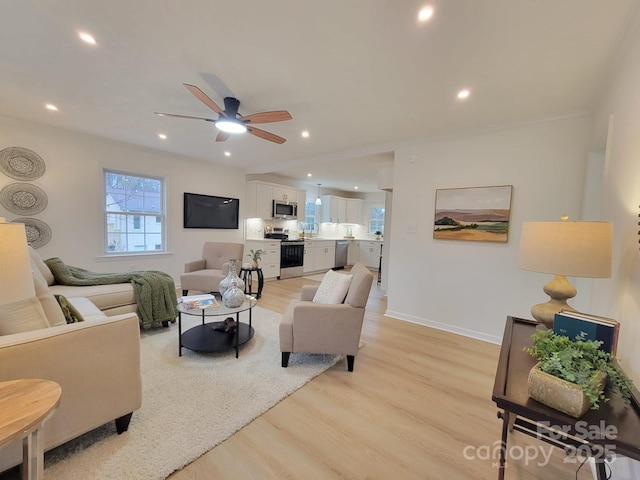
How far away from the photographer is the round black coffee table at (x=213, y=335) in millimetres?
2432

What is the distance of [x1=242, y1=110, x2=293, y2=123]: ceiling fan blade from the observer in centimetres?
237

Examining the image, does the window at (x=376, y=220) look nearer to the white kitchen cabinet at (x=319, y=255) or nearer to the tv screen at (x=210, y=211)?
the white kitchen cabinet at (x=319, y=255)

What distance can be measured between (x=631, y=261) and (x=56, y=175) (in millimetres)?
5854

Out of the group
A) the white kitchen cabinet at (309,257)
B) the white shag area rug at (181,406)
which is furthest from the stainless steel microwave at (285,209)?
the white shag area rug at (181,406)

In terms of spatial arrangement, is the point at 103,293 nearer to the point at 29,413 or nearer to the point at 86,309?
the point at 86,309

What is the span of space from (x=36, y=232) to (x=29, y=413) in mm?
3998

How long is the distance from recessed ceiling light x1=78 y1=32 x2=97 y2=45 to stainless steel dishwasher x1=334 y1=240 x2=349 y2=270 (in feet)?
21.0

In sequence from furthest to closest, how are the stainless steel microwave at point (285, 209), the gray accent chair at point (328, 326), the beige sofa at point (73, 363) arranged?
the stainless steel microwave at point (285, 209)
the gray accent chair at point (328, 326)
the beige sofa at point (73, 363)

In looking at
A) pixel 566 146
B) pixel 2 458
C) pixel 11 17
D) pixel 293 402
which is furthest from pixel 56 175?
pixel 566 146

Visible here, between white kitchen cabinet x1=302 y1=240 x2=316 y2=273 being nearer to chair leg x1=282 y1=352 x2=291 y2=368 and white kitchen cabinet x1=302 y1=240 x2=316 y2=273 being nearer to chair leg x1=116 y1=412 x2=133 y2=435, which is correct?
chair leg x1=282 y1=352 x2=291 y2=368

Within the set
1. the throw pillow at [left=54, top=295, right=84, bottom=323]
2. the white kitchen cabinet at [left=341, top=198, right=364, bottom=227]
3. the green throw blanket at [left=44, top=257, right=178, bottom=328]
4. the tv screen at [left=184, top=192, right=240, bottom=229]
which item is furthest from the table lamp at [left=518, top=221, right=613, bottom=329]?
the white kitchen cabinet at [left=341, top=198, right=364, bottom=227]

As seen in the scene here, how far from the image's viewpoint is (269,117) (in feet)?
8.04

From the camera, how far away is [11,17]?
1.67 metres

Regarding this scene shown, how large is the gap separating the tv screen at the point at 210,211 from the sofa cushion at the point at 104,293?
2.43 meters
